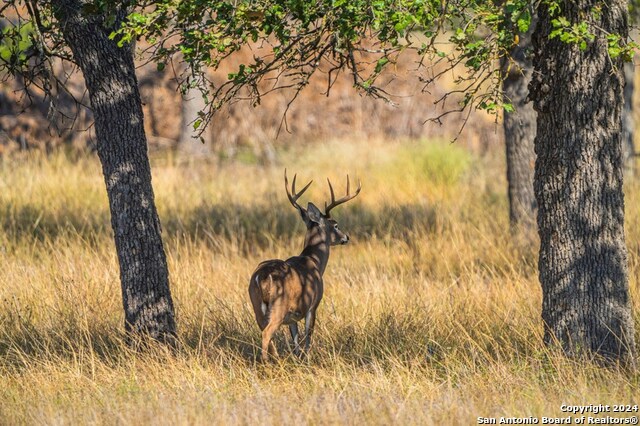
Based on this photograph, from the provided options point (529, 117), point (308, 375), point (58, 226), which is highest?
point (529, 117)

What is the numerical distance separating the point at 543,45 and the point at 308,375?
2.55 m

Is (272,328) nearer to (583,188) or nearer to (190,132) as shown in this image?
(583,188)

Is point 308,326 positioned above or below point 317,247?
below

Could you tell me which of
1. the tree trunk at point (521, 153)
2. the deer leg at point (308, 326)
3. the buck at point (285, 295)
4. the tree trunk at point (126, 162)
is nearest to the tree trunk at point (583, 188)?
the buck at point (285, 295)

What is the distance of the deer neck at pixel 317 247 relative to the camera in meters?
7.99


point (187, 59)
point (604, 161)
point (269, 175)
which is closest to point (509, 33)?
point (604, 161)

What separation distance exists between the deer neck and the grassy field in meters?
0.46

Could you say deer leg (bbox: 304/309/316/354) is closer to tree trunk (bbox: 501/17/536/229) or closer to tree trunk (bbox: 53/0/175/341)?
tree trunk (bbox: 53/0/175/341)

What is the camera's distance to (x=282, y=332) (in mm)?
7859

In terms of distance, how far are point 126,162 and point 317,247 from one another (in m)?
1.96

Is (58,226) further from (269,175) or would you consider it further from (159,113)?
(159,113)

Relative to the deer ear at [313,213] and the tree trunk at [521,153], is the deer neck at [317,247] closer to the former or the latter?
the deer ear at [313,213]

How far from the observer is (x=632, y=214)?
1137cm

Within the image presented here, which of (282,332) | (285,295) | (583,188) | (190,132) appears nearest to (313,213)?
(282,332)
